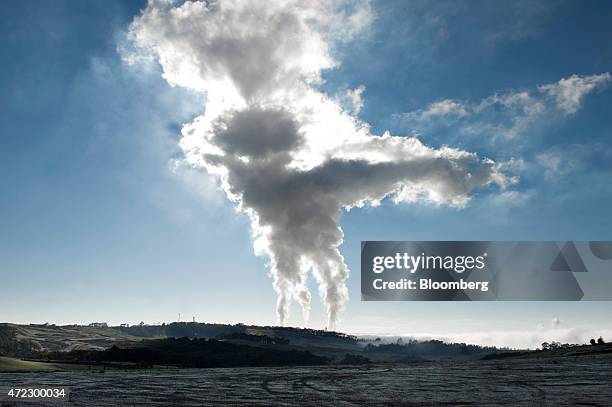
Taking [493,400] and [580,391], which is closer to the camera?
[493,400]

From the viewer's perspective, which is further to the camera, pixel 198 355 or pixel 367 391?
pixel 198 355

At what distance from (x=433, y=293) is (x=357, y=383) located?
37130mm

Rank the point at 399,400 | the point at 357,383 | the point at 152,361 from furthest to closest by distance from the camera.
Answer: the point at 152,361
the point at 357,383
the point at 399,400

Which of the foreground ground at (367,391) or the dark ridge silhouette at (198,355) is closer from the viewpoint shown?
the foreground ground at (367,391)

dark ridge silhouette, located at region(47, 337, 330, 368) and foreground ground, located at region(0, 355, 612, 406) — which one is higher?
foreground ground, located at region(0, 355, 612, 406)

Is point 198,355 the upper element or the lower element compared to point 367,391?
lower


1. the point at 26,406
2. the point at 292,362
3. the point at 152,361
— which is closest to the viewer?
the point at 26,406

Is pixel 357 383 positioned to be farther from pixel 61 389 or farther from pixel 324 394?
pixel 61 389

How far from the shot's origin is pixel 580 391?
2694 centimetres

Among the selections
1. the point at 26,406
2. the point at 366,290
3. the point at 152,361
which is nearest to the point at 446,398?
the point at 26,406

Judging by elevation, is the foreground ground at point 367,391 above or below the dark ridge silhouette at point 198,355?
above

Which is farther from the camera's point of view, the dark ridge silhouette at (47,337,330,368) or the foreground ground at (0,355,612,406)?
the dark ridge silhouette at (47,337,330,368)

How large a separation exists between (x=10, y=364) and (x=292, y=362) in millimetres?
87867

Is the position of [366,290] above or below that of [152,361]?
above
